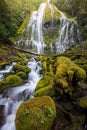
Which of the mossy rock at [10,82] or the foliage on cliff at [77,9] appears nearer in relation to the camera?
the mossy rock at [10,82]

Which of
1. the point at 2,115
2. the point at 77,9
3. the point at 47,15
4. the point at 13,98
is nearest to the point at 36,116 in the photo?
the point at 2,115

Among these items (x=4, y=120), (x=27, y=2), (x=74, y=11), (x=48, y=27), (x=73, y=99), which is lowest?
(x=4, y=120)

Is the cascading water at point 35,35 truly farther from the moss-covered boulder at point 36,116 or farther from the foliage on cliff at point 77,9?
the moss-covered boulder at point 36,116

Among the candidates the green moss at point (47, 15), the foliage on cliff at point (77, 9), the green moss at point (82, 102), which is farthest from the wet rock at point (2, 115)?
the green moss at point (47, 15)

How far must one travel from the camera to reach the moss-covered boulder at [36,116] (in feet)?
17.3

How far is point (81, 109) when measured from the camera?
258 inches

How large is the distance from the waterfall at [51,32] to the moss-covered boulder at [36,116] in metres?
17.9

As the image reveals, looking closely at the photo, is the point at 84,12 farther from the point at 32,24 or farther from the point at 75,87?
the point at 75,87

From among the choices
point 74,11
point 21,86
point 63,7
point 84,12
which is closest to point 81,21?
point 84,12

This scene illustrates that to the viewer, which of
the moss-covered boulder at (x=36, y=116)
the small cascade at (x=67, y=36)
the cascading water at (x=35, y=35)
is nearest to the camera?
the moss-covered boulder at (x=36, y=116)

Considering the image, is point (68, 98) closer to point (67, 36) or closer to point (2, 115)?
point (2, 115)

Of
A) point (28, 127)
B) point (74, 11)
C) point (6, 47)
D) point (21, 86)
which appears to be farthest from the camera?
point (74, 11)

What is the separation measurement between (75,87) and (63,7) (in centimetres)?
2532

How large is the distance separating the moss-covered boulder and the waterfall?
17.9 metres
